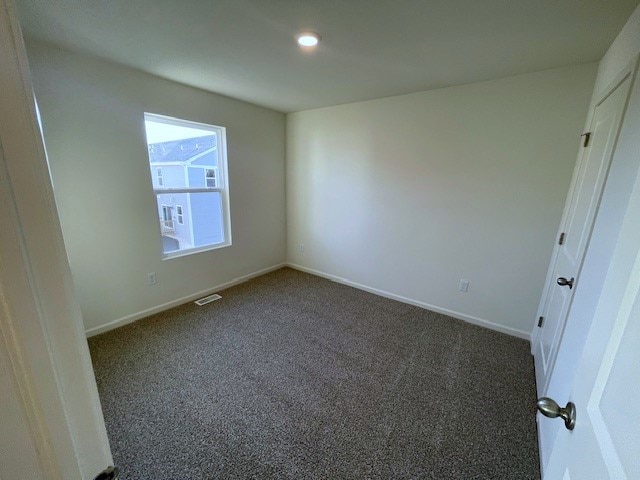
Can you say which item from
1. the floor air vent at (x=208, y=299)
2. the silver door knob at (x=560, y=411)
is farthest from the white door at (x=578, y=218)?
the floor air vent at (x=208, y=299)

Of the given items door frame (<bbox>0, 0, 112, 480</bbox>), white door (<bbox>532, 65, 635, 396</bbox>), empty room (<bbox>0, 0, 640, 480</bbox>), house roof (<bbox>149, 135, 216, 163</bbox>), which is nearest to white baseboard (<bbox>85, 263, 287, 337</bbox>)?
empty room (<bbox>0, 0, 640, 480</bbox>)

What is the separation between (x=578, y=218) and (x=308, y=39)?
213 centimetres

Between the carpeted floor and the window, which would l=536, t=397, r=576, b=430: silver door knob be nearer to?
the carpeted floor

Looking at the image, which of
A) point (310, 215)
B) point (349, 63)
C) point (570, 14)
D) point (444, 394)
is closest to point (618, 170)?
point (570, 14)

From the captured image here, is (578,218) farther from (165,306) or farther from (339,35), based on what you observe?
(165,306)

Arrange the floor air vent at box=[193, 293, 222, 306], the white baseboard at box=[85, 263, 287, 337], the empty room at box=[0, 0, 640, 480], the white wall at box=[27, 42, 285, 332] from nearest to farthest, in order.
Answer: the empty room at box=[0, 0, 640, 480], the white wall at box=[27, 42, 285, 332], the white baseboard at box=[85, 263, 287, 337], the floor air vent at box=[193, 293, 222, 306]

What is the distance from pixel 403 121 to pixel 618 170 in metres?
2.03

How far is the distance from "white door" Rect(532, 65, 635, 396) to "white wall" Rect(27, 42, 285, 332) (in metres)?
3.27

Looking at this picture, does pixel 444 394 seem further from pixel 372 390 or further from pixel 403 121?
pixel 403 121

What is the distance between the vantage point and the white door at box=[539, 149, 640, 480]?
17.7 inches

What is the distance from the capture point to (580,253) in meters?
1.49

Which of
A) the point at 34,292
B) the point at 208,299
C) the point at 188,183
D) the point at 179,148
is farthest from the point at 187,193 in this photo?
the point at 34,292

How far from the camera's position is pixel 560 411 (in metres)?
0.67

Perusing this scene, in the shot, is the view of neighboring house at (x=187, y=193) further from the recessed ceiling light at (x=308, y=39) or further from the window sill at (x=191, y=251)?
the recessed ceiling light at (x=308, y=39)
